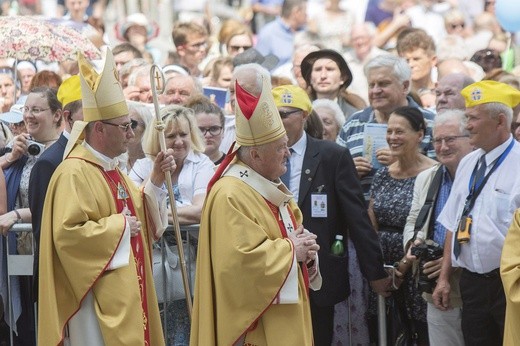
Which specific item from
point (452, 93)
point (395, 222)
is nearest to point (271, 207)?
point (395, 222)

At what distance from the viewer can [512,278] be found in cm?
785

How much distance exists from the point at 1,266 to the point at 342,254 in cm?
242

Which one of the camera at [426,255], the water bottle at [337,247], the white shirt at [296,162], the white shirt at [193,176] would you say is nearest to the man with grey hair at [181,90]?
the white shirt at [193,176]

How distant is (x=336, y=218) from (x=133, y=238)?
1.55 metres

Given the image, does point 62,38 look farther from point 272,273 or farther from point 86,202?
point 272,273

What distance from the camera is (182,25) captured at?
1427 cm

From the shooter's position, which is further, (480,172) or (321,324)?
(321,324)

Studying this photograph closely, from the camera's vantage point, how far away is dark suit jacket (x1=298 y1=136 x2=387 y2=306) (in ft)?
29.6

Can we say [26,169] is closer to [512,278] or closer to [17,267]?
[17,267]

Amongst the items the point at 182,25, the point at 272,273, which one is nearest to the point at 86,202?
the point at 272,273

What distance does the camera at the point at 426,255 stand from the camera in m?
8.94

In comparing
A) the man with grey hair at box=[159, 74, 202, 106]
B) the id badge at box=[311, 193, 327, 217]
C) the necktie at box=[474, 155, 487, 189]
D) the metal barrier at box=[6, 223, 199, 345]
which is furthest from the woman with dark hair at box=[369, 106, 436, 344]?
the man with grey hair at box=[159, 74, 202, 106]

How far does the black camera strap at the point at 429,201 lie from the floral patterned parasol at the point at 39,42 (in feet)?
12.5

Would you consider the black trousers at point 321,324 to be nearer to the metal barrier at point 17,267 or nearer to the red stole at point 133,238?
the red stole at point 133,238
